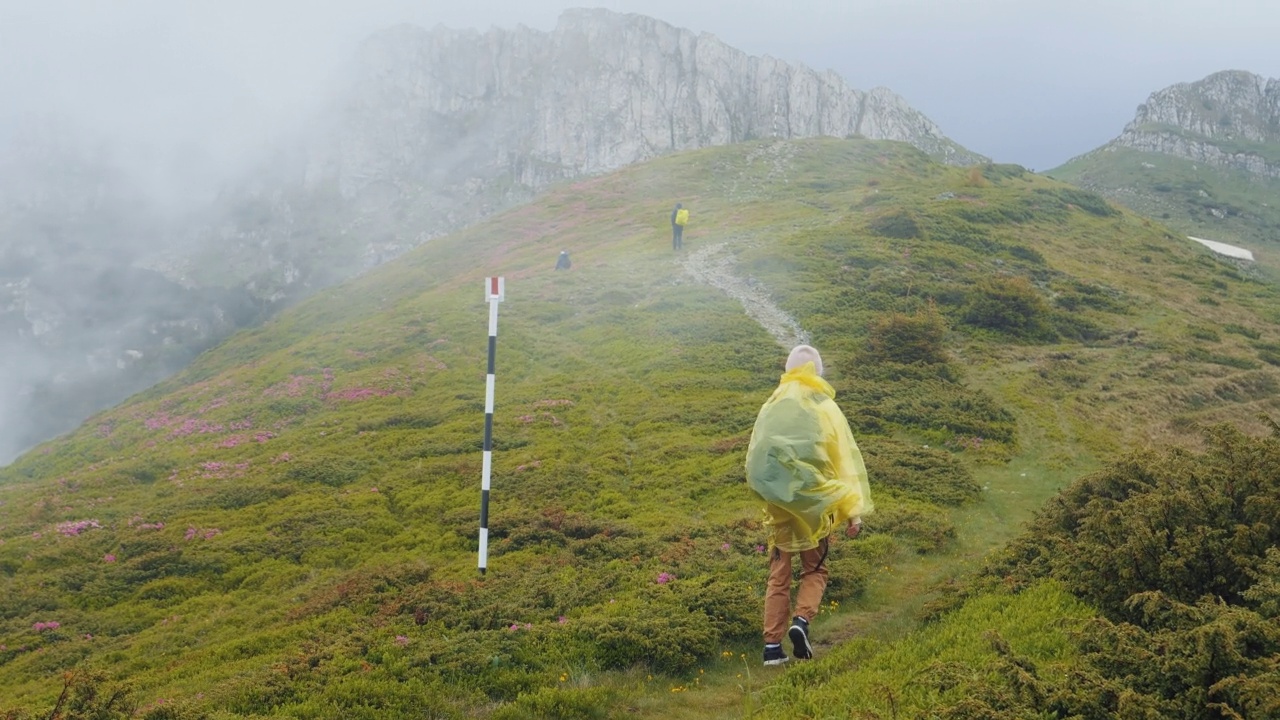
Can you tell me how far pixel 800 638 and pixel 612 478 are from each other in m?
11.4

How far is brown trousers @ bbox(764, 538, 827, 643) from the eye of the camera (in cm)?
923

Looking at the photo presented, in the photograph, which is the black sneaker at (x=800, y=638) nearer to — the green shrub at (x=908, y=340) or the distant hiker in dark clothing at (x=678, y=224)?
the green shrub at (x=908, y=340)

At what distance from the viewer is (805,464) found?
8664 mm

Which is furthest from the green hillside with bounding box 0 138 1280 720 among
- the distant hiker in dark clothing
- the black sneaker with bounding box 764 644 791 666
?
the distant hiker in dark clothing

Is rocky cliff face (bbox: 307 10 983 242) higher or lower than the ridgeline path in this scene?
higher

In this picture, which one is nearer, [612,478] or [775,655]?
[775,655]

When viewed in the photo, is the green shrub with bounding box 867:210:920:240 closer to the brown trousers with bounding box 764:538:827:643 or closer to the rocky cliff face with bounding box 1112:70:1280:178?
the brown trousers with bounding box 764:538:827:643

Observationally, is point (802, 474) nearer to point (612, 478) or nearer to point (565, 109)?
point (612, 478)

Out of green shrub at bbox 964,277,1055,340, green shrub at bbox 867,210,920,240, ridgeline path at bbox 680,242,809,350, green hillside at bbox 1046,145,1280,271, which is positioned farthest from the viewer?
green hillside at bbox 1046,145,1280,271

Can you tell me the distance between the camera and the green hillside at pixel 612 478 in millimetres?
A: 9492

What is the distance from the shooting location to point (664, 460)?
69.9 feet

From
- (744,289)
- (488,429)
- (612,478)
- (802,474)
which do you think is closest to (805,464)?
(802,474)

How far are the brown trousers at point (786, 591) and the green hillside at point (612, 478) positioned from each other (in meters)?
0.60

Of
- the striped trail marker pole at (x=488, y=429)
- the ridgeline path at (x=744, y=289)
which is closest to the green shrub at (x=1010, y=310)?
the ridgeline path at (x=744, y=289)
